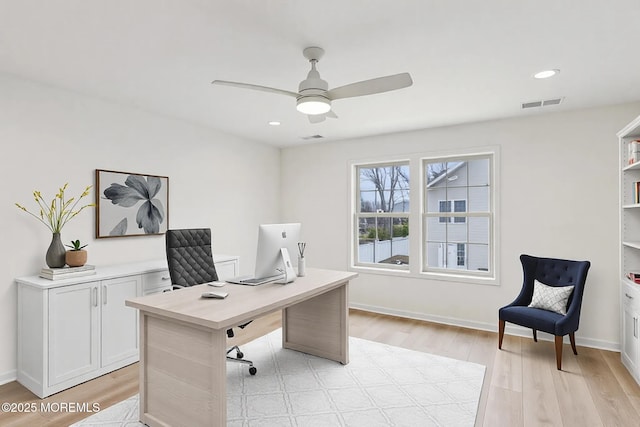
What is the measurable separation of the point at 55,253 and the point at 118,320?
0.75 metres

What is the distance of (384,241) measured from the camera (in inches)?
199

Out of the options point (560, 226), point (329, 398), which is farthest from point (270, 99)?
point (560, 226)

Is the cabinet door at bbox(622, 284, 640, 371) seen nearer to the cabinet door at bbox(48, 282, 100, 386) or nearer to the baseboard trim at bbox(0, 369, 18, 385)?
the cabinet door at bbox(48, 282, 100, 386)

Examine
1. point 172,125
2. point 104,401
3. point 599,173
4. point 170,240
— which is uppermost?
point 172,125

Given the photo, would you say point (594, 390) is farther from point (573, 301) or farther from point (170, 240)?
point (170, 240)

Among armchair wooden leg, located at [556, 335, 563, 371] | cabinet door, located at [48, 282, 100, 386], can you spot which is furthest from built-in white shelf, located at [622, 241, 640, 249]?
cabinet door, located at [48, 282, 100, 386]

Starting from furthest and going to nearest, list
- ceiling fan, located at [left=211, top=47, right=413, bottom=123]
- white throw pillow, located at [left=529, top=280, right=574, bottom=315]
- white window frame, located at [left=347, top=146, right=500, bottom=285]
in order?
white window frame, located at [left=347, top=146, right=500, bottom=285]
white throw pillow, located at [left=529, top=280, right=574, bottom=315]
ceiling fan, located at [left=211, top=47, right=413, bottom=123]

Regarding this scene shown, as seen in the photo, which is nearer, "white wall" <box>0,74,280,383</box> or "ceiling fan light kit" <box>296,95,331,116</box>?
"ceiling fan light kit" <box>296,95,331,116</box>

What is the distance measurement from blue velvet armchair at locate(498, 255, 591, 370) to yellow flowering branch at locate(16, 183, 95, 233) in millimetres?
4120

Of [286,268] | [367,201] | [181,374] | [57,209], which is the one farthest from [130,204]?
[367,201]

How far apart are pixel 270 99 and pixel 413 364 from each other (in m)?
2.79

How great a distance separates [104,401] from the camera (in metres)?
2.57

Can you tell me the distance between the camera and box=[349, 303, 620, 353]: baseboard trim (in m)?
3.56

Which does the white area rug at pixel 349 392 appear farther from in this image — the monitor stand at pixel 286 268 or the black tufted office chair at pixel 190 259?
the monitor stand at pixel 286 268
